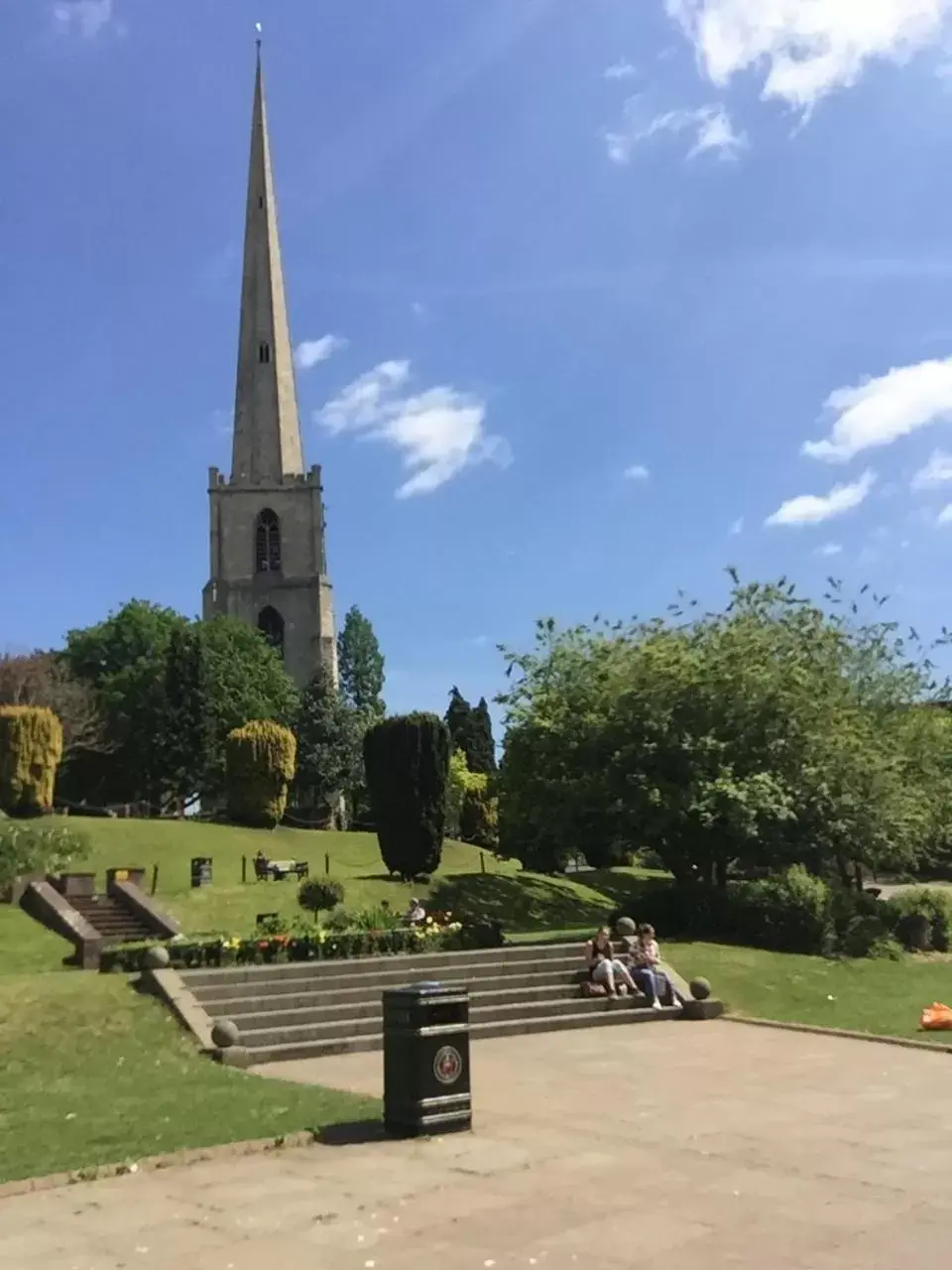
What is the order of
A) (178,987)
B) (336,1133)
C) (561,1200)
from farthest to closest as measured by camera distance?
1. (178,987)
2. (336,1133)
3. (561,1200)

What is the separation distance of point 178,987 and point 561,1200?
9382 mm

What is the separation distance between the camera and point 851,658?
30500mm

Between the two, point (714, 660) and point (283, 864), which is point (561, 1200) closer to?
point (714, 660)

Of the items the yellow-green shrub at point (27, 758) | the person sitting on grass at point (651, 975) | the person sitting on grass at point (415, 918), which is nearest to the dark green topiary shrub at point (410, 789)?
the yellow-green shrub at point (27, 758)

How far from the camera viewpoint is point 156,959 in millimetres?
16594

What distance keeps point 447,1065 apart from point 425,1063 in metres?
0.22

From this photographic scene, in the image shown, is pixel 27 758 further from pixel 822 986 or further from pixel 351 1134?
pixel 351 1134

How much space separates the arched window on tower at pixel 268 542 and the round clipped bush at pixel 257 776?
36042 mm

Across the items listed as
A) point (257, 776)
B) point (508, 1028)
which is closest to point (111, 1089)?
point (508, 1028)

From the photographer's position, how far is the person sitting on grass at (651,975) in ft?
58.6

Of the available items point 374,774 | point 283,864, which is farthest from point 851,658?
point 283,864

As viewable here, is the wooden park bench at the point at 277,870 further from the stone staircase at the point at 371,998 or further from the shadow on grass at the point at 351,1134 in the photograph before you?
the shadow on grass at the point at 351,1134

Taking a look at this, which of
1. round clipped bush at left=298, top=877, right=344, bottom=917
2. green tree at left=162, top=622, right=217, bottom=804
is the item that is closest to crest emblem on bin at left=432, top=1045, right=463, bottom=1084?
round clipped bush at left=298, top=877, right=344, bottom=917

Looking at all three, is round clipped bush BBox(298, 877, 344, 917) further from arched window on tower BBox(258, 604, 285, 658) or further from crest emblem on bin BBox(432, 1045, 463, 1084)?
arched window on tower BBox(258, 604, 285, 658)
